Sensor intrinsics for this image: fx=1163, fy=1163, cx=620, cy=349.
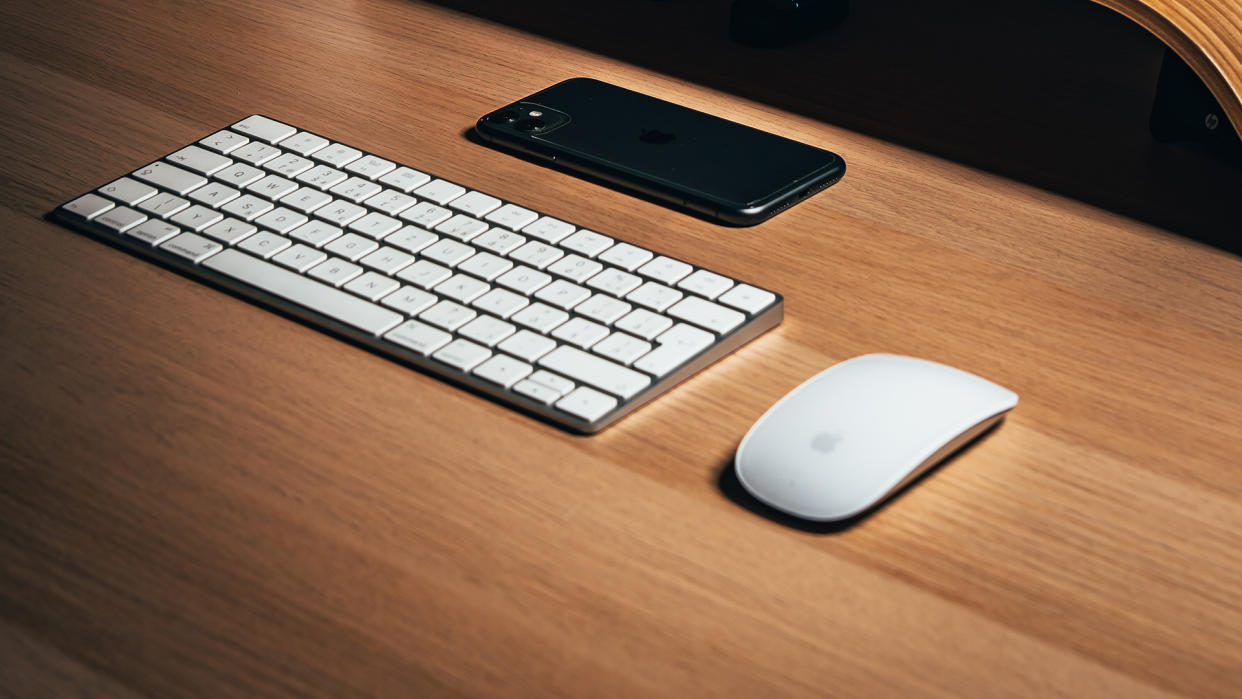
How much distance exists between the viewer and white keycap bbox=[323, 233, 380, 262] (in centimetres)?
67

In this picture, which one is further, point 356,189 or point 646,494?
point 356,189

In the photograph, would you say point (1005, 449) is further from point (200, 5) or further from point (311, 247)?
point (200, 5)

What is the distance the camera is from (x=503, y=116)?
82 cm

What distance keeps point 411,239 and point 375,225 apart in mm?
29

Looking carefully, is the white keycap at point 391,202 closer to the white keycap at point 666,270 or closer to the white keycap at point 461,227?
the white keycap at point 461,227

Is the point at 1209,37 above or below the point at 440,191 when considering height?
above

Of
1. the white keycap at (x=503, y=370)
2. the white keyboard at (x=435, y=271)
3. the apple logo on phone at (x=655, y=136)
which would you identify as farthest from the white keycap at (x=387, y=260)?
the apple logo on phone at (x=655, y=136)

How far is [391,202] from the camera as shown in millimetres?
720

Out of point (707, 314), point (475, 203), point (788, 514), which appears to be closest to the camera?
point (788, 514)

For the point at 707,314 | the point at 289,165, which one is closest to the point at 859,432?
the point at 707,314

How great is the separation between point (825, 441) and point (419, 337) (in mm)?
222

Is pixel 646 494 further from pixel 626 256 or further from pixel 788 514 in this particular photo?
pixel 626 256

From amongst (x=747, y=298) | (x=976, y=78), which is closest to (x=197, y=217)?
(x=747, y=298)

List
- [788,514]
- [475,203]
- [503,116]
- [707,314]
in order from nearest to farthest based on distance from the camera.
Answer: [788,514] < [707,314] < [475,203] < [503,116]
